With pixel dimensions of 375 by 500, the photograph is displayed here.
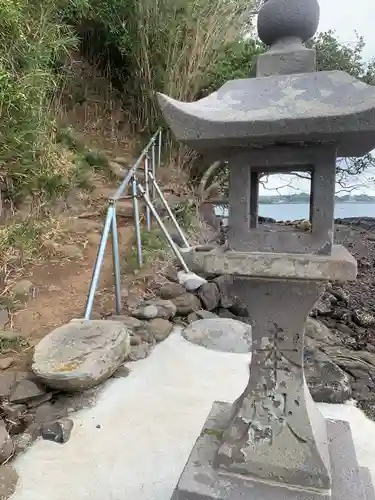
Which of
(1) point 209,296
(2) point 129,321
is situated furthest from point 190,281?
(2) point 129,321

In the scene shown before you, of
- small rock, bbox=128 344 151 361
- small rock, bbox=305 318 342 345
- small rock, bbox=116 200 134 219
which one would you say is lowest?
small rock, bbox=305 318 342 345

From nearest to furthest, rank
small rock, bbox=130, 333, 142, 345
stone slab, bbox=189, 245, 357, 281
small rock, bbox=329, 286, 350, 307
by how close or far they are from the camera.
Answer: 1. stone slab, bbox=189, 245, 357, 281
2. small rock, bbox=130, 333, 142, 345
3. small rock, bbox=329, 286, 350, 307

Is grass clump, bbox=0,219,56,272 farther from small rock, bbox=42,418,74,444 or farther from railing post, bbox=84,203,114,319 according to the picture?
small rock, bbox=42,418,74,444

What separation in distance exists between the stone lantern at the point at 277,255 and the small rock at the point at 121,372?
106 cm

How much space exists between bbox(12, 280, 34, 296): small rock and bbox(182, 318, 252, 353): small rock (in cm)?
126

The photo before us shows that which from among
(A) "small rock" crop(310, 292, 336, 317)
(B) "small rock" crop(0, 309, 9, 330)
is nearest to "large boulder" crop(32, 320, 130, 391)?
(B) "small rock" crop(0, 309, 9, 330)

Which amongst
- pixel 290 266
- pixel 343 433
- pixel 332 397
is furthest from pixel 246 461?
pixel 332 397

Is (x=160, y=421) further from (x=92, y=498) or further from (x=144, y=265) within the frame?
(x=144, y=265)

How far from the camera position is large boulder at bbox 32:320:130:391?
1939 mm

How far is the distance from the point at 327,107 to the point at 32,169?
3384mm

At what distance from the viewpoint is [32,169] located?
376 cm

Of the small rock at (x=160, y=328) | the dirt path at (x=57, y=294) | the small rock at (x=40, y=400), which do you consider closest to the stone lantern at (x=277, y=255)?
the small rock at (x=40, y=400)

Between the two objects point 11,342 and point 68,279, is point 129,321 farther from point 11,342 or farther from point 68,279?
point 68,279

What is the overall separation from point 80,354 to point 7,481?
0.68 meters
